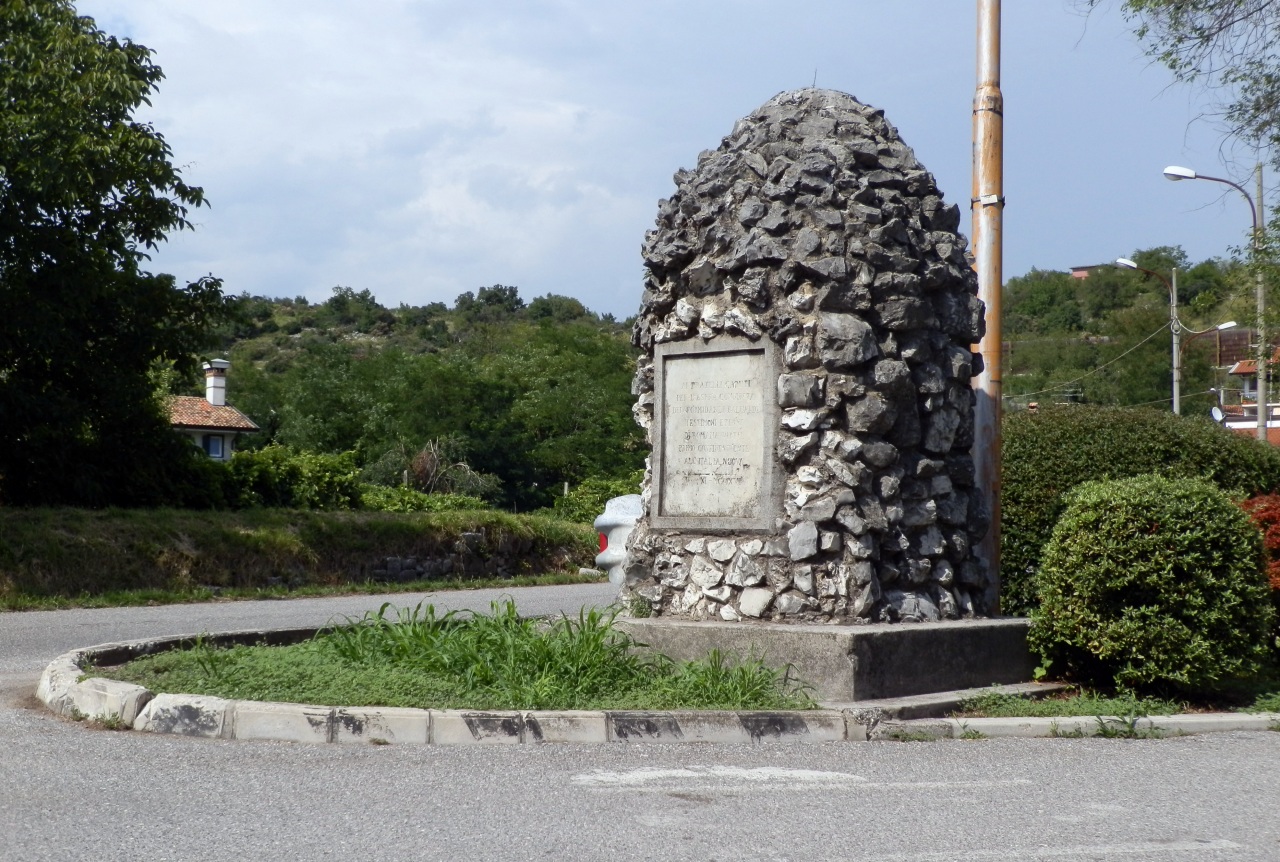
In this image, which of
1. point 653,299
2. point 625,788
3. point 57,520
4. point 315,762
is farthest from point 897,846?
point 57,520

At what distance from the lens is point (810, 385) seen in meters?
8.76

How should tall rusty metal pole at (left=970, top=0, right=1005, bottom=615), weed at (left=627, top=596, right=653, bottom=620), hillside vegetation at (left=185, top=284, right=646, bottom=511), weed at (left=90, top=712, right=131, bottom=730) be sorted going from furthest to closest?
hillside vegetation at (left=185, top=284, right=646, bottom=511) < tall rusty metal pole at (left=970, top=0, right=1005, bottom=615) < weed at (left=627, top=596, right=653, bottom=620) < weed at (left=90, top=712, right=131, bottom=730)

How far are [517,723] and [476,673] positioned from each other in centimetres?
79

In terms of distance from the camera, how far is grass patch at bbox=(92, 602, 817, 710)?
7.37m

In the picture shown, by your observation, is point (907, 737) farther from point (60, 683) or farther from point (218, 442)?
point (218, 442)

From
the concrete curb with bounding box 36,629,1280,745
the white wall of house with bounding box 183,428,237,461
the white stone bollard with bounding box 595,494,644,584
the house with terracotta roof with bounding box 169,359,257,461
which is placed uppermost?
the house with terracotta roof with bounding box 169,359,257,461

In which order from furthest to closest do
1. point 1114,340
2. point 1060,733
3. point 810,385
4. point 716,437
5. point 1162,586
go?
point 1114,340 → point 716,437 → point 810,385 → point 1162,586 → point 1060,733

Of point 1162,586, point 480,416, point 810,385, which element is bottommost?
point 1162,586

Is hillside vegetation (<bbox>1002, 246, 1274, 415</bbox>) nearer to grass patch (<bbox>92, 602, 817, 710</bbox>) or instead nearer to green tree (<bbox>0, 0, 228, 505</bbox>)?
green tree (<bbox>0, 0, 228, 505</bbox>)

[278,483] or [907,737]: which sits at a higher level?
[278,483]

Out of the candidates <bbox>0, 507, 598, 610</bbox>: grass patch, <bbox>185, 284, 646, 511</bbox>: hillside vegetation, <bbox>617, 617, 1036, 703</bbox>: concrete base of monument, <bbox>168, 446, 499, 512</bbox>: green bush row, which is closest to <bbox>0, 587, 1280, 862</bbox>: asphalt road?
<bbox>617, 617, 1036, 703</bbox>: concrete base of monument

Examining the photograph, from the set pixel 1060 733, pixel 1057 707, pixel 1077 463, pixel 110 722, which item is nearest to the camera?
pixel 110 722

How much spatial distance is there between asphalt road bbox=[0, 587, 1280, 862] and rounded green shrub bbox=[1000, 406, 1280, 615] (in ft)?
9.17

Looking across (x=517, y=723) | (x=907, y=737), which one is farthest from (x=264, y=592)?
(x=907, y=737)
